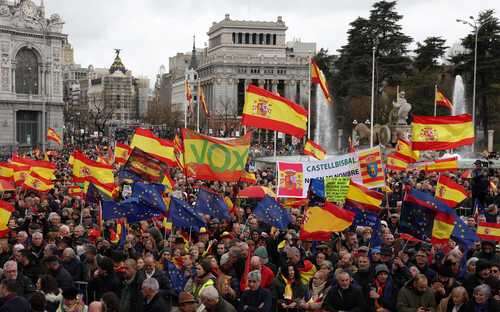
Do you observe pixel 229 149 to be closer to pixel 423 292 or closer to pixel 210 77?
pixel 423 292

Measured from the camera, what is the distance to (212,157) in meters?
13.8

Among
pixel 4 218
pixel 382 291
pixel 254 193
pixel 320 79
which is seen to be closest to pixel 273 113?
pixel 254 193

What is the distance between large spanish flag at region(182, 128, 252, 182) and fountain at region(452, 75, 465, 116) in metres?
40.0

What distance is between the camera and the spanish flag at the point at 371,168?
16016 mm

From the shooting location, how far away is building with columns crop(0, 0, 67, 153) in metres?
62.9

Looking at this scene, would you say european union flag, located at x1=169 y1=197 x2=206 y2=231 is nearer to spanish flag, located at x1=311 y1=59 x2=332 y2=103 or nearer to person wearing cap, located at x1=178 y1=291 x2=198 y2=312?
person wearing cap, located at x1=178 y1=291 x2=198 y2=312

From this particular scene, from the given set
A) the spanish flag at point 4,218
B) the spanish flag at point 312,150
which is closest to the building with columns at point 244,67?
the spanish flag at point 312,150

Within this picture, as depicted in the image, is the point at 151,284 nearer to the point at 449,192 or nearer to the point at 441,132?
the point at 449,192

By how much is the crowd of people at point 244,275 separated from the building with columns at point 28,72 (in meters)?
53.5

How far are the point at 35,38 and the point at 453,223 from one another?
59217mm

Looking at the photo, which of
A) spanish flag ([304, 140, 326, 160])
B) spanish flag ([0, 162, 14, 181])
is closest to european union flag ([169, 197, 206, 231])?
spanish flag ([304, 140, 326, 160])

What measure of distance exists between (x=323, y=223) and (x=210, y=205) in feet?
7.77

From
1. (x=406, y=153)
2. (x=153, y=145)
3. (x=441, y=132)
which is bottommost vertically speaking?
(x=406, y=153)

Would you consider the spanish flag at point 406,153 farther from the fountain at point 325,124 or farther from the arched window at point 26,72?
the arched window at point 26,72
